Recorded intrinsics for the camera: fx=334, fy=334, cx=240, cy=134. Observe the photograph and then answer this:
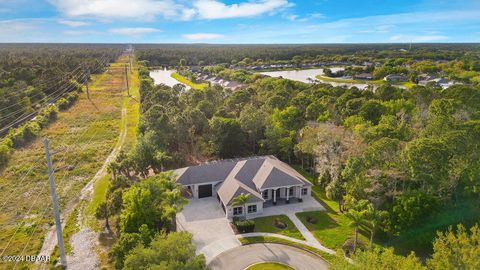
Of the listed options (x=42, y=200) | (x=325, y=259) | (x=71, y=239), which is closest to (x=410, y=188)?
(x=325, y=259)

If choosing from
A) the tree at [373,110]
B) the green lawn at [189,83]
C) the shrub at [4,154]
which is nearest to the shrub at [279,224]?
the tree at [373,110]

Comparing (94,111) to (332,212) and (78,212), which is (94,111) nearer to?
(78,212)

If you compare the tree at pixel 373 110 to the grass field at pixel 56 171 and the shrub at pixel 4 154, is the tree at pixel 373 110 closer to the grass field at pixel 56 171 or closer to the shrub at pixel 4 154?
the grass field at pixel 56 171

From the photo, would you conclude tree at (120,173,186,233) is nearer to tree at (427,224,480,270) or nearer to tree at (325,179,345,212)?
tree at (325,179,345,212)

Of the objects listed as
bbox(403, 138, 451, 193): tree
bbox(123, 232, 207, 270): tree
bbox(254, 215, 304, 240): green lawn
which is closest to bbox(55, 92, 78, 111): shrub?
bbox(254, 215, 304, 240): green lawn

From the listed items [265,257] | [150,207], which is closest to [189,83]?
[150,207]

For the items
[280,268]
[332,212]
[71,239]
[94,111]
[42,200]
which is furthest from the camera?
[94,111]
